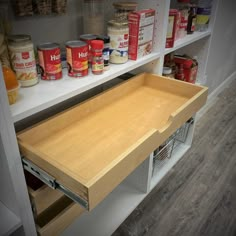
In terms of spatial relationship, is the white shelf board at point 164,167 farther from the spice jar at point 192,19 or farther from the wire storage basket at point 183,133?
the spice jar at point 192,19

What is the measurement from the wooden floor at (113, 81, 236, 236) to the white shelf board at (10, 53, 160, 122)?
0.85 meters

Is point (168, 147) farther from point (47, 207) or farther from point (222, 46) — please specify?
point (222, 46)

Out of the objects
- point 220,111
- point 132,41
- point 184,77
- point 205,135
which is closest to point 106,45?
point 132,41

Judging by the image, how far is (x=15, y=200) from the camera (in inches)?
31.4

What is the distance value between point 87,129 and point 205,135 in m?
1.41

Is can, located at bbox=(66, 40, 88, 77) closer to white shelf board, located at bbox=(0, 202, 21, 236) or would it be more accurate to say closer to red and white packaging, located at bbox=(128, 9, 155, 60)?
red and white packaging, located at bbox=(128, 9, 155, 60)

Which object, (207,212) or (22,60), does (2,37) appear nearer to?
(22,60)

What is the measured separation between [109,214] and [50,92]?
840 millimetres

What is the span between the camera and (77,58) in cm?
87

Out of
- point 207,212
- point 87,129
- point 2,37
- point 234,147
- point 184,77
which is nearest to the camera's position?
point 2,37

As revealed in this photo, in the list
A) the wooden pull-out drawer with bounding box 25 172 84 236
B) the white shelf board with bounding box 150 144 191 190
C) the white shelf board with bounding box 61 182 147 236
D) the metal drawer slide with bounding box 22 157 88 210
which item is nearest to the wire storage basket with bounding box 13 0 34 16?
the metal drawer slide with bounding box 22 157 88 210

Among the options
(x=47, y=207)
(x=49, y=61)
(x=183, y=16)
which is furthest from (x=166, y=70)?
(x=47, y=207)

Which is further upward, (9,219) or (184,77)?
(184,77)

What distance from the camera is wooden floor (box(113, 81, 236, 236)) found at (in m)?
1.34
